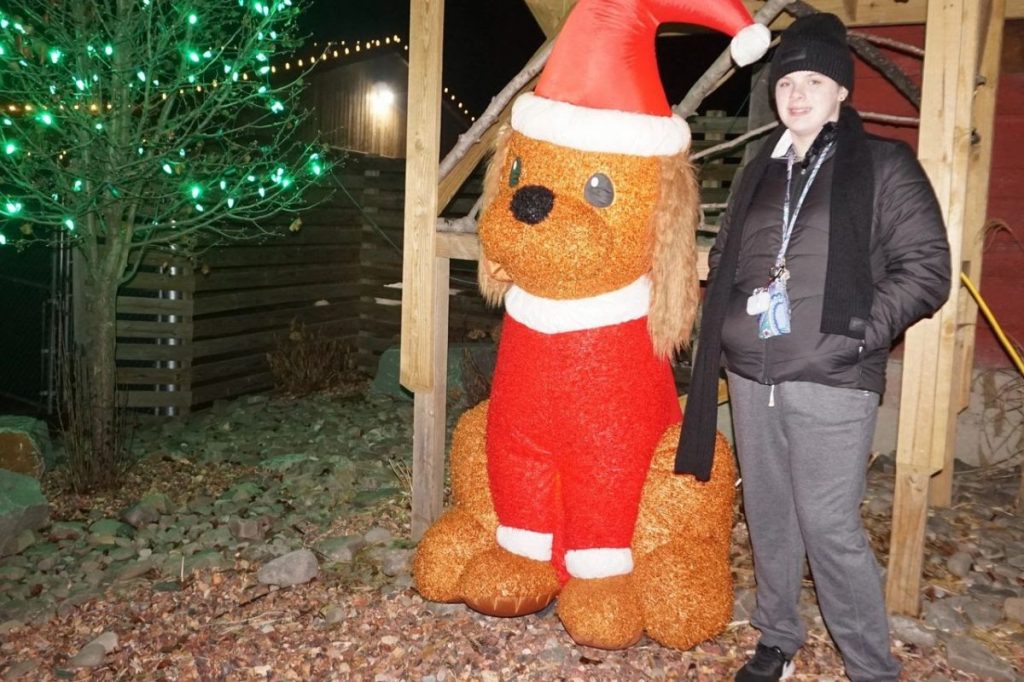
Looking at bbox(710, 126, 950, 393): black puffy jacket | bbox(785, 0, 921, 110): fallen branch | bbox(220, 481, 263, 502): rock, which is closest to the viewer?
bbox(710, 126, 950, 393): black puffy jacket

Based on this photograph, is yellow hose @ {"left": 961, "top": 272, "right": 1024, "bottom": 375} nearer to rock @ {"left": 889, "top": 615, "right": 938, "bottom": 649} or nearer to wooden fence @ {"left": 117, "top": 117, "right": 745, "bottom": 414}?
rock @ {"left": 889, "top": 615, "right": 938, "bottom": 649}

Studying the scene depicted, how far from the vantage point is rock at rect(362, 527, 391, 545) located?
3.80m

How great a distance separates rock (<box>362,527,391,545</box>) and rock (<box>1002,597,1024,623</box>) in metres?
2.45

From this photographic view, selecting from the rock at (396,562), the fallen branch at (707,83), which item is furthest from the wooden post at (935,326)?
the rock at (396,562)

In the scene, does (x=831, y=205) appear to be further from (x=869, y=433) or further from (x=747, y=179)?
(x=869, y=433)

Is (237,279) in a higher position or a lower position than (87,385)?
higher

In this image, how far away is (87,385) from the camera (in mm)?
4742

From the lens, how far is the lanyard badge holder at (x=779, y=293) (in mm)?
2363

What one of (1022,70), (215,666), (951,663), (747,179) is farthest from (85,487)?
(1022,70)

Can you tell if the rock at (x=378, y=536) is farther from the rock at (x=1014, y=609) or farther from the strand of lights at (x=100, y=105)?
the rock at (x=1014, y=609)

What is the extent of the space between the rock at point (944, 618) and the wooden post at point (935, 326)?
0.14 m

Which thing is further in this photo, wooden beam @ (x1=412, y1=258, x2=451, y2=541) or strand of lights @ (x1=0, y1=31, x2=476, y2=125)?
strand of lights @ (x1=0, y1=31, x2=476, y2=125)

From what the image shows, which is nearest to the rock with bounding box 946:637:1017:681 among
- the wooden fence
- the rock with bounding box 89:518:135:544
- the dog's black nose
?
the dog's black nose

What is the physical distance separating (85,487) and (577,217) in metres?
3.36
